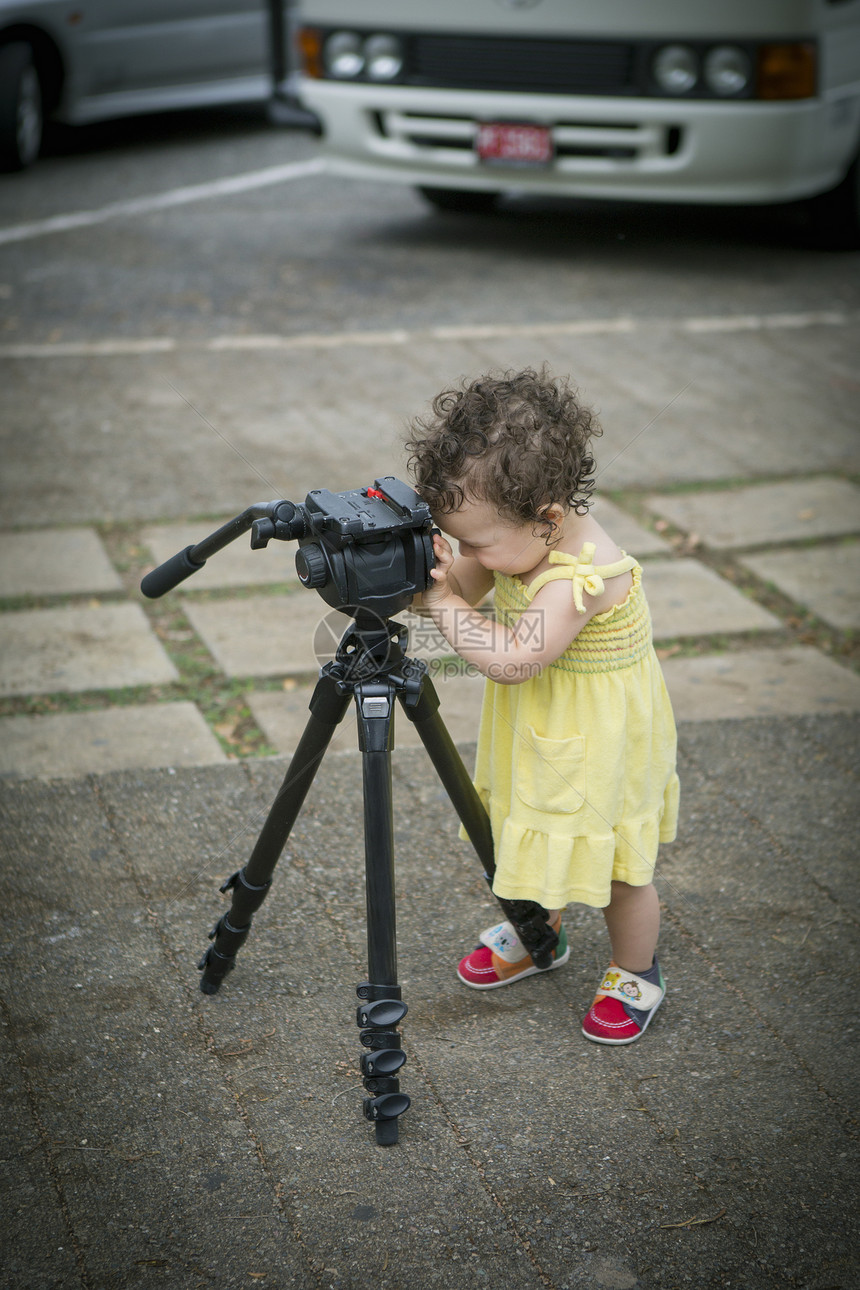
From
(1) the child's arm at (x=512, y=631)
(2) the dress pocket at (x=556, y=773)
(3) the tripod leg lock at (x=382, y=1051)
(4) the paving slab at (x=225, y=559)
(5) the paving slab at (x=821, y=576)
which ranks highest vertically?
(1) the child's arm at (x=512, y=631)

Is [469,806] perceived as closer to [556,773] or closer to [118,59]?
[556,773]

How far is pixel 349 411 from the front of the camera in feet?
16.1

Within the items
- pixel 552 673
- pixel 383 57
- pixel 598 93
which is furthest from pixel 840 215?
pixel 552 673

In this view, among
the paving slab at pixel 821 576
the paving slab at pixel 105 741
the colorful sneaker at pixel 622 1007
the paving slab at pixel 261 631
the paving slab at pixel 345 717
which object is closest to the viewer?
the colorful sneaker at pixel 622 1007

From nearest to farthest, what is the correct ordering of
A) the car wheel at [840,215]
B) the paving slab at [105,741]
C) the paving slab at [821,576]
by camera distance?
the paving slab at [105,741]
the paving slab at [821,576]
the car wheel at [840,215]

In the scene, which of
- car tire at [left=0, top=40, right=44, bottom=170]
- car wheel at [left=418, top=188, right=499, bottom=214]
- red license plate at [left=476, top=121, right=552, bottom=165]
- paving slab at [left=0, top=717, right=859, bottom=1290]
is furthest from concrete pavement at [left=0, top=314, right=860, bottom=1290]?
car tire at [left=0, top=40, right=44, bottom=170]

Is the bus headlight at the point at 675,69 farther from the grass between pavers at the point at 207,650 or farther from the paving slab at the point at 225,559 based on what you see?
the paving slab at the point at 225,559

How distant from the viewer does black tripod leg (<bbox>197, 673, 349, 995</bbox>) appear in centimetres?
206

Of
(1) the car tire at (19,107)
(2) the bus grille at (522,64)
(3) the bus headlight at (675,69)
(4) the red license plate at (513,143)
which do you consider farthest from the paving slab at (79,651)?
(1) the car tire at (19,107)

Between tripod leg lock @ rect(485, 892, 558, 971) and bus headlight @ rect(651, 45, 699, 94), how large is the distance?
4.70 meters

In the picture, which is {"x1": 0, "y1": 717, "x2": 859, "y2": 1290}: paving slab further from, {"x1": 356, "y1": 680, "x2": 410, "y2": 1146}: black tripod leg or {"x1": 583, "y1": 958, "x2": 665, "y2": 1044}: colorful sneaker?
{"x1": 356, "y1": 680, "x2": 410, "y2": 1146}: black tripod leg

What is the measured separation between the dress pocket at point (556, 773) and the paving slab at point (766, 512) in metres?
2.10

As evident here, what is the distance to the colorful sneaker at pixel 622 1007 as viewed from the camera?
229cm

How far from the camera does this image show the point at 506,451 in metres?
1.93
